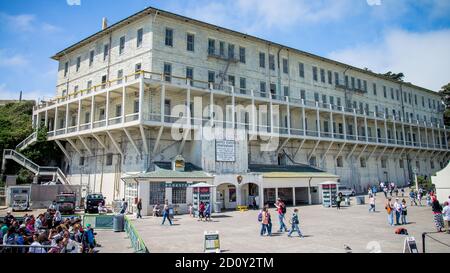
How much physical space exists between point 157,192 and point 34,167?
62.1ft

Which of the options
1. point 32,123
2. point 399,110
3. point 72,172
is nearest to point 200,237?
point 72,172

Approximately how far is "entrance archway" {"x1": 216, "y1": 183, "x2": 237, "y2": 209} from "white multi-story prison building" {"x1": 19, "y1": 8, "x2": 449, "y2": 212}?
106 millimetres

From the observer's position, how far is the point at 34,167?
120ft

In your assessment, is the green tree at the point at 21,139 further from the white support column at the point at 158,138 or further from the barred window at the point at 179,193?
the barred window at the point at 179,193

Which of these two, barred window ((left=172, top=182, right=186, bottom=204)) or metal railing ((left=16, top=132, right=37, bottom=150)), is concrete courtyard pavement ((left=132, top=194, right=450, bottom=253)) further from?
metal railing ((left=16, top=132, right=37, bottom=150))

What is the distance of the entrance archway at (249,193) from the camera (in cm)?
3267

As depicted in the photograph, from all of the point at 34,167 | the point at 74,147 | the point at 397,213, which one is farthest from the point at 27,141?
the point at 397,213

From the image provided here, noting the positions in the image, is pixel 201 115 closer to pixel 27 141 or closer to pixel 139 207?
pixel 139 207

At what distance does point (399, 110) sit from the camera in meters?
58.5

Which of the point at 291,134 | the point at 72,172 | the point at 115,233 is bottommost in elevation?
the point at 115,233

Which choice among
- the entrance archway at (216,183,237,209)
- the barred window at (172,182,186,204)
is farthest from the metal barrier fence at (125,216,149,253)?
the entrance archway at (216,183,237,209)

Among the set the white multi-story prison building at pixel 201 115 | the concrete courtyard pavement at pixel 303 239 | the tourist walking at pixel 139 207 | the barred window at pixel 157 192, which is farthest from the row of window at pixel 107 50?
the concrete courtyard pavement at pixel 303 239

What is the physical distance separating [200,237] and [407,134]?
5588 cm
